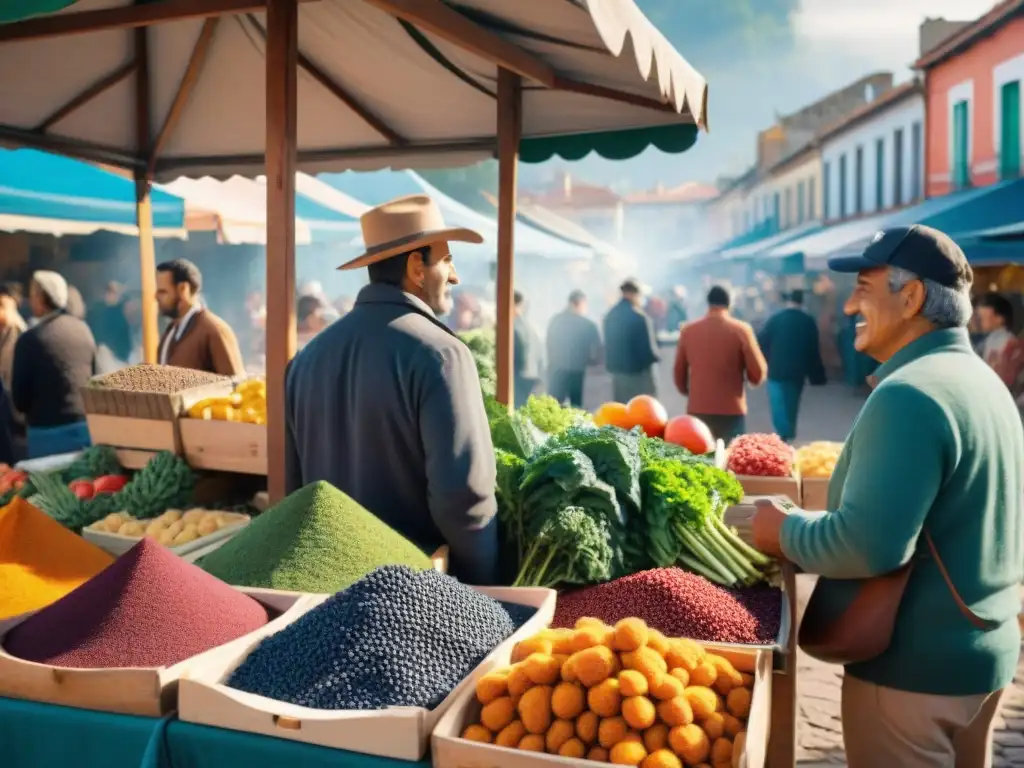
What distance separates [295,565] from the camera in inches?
105

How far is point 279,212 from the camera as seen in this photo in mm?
3650

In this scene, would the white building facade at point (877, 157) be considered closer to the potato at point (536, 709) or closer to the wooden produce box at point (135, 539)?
the wooden produce box at point (135, 539)

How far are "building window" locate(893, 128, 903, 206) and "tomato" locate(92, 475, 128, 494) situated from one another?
25.8 metres

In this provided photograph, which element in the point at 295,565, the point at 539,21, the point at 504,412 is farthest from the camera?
the point at 539,21

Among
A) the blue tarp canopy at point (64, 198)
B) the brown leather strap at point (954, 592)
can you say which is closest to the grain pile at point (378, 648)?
the brown leather strap at point (954, 592)

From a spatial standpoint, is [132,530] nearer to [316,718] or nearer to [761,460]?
[316,718]

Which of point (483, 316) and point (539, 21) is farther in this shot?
point (483, 316)

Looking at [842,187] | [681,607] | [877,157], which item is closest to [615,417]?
[681,607]

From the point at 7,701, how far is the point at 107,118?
511 cm

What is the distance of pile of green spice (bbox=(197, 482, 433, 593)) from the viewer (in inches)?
104

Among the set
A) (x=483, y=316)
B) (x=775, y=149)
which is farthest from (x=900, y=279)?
(x=775, y=149)

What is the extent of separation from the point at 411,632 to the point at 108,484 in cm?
310

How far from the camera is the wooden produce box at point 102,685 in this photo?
208cm

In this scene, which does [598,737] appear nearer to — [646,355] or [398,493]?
[398,493]
